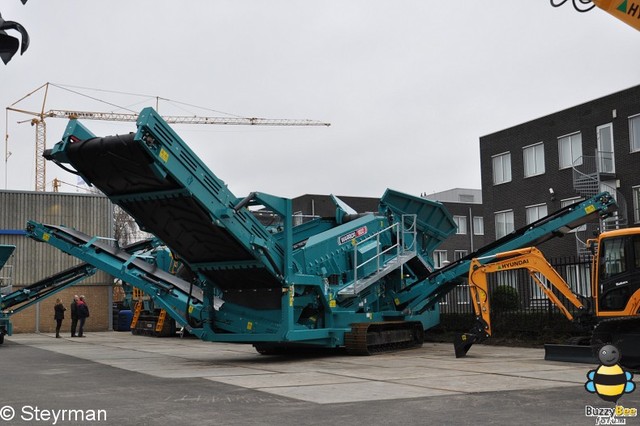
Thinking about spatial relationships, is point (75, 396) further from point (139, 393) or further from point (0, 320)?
point (0, 320)

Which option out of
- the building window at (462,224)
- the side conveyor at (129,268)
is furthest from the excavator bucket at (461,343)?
the building window at (462,224)

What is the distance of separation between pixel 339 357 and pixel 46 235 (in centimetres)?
1054

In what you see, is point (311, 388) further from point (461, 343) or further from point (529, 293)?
point (529, 293)

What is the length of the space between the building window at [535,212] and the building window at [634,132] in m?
6.10

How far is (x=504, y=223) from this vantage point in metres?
38.7

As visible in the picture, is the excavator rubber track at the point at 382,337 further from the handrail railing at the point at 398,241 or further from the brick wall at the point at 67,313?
the brick wall at the point at 67,313

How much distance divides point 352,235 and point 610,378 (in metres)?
10.9

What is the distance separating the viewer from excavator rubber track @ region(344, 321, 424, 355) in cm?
1688

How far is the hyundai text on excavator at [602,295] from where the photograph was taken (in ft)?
38.8

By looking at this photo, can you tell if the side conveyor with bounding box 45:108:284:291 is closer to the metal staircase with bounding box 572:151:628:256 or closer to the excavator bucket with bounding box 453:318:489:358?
the excavator bucket with bounding box 453:318:489:358

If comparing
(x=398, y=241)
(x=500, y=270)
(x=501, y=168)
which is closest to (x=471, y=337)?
(x=500, y=270)

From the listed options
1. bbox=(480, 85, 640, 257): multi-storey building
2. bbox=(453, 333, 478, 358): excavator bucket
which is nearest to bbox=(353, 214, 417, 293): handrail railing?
bbox=(453, 333, 478, 358): excavator bucket

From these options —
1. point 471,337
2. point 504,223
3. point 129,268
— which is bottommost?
point 471,337

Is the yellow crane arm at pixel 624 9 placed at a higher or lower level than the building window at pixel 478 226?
lower
